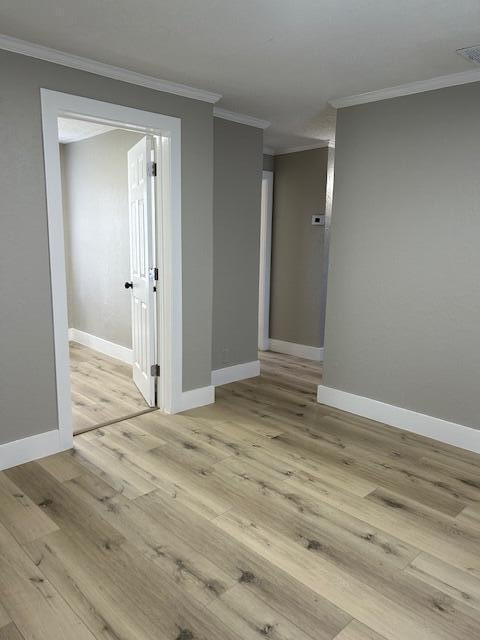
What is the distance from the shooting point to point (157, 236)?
3529 millimetres

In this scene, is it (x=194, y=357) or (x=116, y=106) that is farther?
(x=194, y=357)

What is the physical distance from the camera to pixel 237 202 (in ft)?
14.1

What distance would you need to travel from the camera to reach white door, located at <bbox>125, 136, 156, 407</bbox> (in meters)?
3.54

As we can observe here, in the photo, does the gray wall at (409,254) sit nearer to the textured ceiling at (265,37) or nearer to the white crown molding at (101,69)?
the textured ceiling at (265,37)

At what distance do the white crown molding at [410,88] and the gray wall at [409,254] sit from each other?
4cm

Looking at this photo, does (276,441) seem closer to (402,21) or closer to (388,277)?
(388,277)

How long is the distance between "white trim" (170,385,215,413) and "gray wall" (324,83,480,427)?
1.05m

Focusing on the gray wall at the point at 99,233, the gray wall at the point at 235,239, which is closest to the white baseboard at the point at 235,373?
the gray wall at the point at 235,239

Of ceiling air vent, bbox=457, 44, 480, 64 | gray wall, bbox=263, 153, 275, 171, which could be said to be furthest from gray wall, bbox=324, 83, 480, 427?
gray wall, bbox=263, 153, 275, 171

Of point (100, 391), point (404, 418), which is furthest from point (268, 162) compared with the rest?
point (404, 418)

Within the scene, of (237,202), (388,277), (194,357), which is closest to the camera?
(388,277)

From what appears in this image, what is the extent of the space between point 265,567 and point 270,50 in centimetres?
261

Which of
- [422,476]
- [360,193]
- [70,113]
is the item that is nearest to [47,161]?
[70,113]

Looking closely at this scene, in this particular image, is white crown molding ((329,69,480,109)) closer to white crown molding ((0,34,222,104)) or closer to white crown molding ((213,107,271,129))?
white crown molding ((213,107,271,129))
